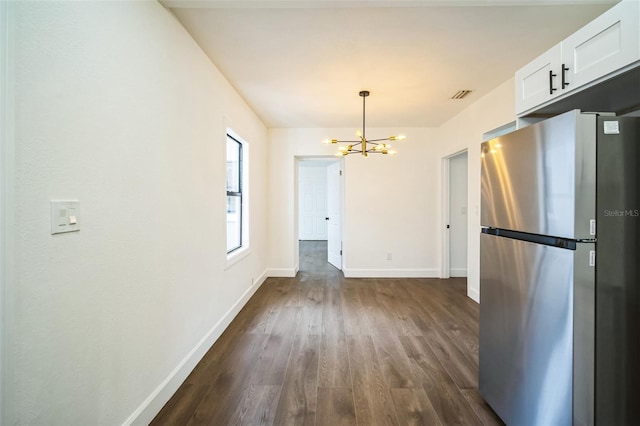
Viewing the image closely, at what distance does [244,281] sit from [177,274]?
66.5 inches

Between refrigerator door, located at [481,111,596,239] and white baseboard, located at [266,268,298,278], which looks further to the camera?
white baseboard, located at [266,268,298,278]

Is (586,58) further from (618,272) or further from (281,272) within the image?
(281,272)

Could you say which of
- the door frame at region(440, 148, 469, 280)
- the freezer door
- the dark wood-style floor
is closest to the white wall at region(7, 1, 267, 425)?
the dark wood-style floor

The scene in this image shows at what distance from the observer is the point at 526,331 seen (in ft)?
4.52

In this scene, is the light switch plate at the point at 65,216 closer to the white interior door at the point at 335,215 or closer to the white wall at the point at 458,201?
the white interior door at the point at 335,215

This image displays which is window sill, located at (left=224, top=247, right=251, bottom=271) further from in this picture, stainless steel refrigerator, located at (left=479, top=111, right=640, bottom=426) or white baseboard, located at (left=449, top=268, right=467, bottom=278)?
white baseboard, located at (left=449, top=268, right=467, bottom=278)

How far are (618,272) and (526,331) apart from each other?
463 mm

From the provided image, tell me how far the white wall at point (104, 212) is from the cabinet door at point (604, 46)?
218 centimetres

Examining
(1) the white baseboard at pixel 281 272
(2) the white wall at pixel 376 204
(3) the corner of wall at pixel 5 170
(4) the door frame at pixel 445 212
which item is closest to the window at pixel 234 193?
(2) the white wall at pixel 376 204

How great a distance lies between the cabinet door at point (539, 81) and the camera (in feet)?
4.63

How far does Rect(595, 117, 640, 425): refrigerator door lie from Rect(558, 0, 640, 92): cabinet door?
239mm

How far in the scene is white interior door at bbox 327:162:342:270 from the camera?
521 centimetres

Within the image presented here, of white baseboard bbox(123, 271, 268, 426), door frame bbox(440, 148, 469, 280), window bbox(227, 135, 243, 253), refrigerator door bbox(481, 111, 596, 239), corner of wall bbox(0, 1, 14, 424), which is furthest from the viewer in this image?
door frame bbox(440, 148, 469, 280)

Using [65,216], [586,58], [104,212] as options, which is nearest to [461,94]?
[586,58]
